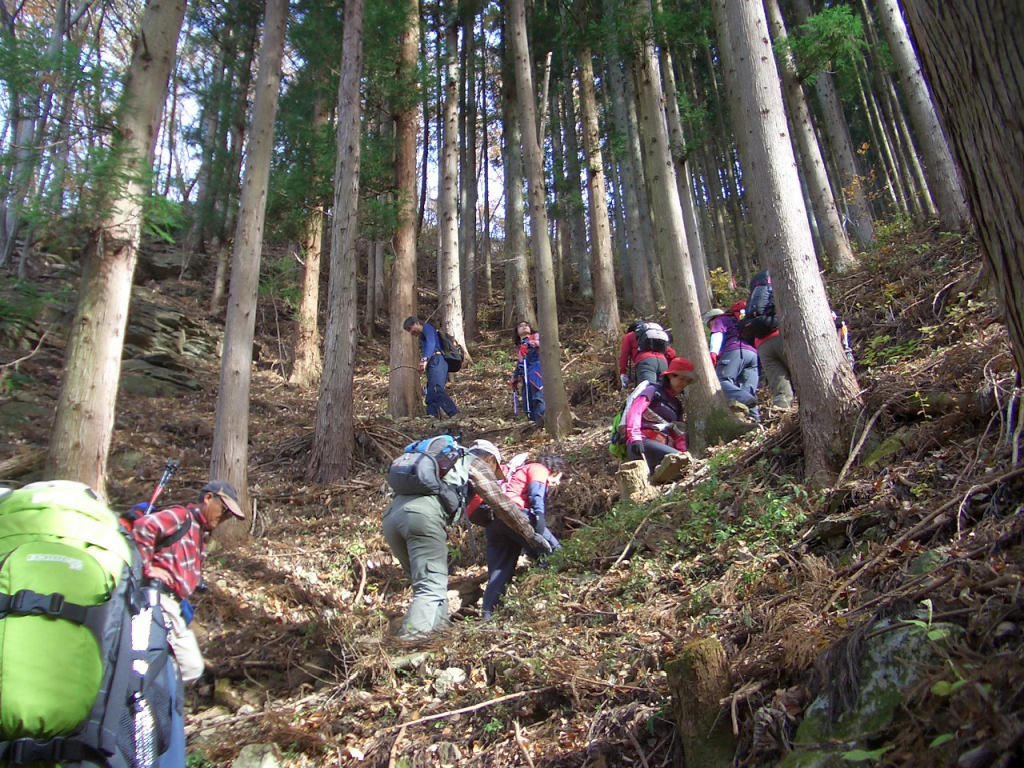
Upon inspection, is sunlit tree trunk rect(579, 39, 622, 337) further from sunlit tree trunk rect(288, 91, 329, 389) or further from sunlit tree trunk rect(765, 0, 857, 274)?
sunlit tree trunk rect(288, 91, 329, 389)

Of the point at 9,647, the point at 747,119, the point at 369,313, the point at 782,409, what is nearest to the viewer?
the point at 9,647

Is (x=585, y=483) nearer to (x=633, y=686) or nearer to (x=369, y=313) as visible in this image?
(x=633, y=686)

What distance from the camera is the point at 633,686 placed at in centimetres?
352

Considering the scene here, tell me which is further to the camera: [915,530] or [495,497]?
[495,497]

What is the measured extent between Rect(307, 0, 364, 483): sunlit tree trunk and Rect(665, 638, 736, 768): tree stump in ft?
23.3

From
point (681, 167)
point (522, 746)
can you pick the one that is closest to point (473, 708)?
point (522, 746)

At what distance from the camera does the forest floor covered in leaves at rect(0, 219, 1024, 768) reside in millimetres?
2770

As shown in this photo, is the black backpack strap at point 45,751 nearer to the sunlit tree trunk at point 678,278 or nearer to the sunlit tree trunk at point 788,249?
the sunlit tree trunk at point 788,249

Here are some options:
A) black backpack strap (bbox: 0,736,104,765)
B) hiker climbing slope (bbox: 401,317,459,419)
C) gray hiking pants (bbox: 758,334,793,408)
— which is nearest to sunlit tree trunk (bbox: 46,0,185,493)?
black backpack strap (bbox: 0,736,104,765)

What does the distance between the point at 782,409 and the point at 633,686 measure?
4612 millimetres

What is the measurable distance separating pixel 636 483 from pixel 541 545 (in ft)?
3.98

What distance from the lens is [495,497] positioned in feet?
18.2

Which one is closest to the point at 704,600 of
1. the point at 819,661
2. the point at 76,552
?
the point at 819,661

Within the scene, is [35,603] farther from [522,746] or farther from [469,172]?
[469,172]
